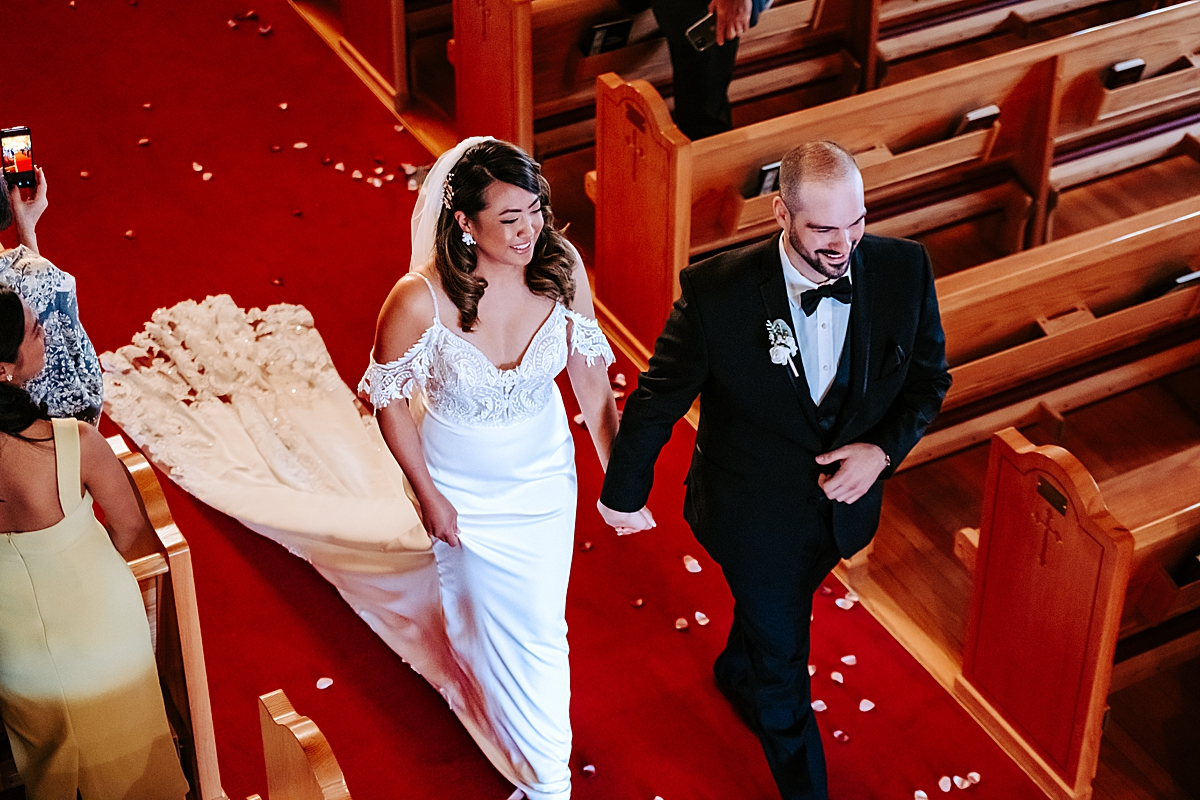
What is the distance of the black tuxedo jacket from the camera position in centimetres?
285

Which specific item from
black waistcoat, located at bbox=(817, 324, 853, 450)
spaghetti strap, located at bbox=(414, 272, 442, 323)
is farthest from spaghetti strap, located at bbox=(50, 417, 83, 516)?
black waistcoat, located at bbox=(817, 324, 853, 450)

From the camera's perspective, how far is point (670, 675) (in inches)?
151

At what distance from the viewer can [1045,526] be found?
10.9ft

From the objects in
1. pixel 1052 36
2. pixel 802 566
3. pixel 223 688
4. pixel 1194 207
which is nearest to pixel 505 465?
pixel 802 566

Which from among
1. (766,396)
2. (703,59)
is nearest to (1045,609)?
(766,396)

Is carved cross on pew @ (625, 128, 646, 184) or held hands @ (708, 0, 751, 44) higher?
held hands @ (708, 0, 751, 44)

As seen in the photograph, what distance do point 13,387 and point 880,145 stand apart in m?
2.97

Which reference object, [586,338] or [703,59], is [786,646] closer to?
[586,338]

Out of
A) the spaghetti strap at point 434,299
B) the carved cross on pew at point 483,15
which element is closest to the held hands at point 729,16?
the carved cross on pew at point 483,15

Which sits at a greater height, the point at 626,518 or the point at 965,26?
the point at 965,26

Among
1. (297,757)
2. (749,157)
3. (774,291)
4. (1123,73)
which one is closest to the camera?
(297,757)

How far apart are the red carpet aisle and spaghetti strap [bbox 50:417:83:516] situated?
1152 millimetres

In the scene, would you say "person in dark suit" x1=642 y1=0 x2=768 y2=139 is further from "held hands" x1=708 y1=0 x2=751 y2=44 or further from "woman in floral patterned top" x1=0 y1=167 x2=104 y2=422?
"woman in floral patterned top" x1=0 y1=167 x2=104 y2=422

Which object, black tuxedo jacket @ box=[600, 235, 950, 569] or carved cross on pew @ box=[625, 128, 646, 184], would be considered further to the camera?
carved cross on pew @ box=[625, 128, 646, 184]
